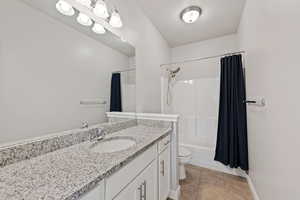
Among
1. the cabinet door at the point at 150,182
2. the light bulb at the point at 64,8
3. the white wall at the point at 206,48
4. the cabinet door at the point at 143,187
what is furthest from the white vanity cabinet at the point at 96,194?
the white wall at the point at 206,48

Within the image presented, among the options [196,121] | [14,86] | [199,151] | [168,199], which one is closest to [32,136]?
[14,86]

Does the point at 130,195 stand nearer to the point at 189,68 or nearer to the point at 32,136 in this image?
the point at 32,136

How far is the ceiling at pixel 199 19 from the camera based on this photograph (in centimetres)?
180

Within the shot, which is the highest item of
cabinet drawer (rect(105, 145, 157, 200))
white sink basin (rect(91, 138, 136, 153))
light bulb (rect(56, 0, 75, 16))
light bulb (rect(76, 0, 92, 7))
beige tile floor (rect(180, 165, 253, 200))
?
light bulb (rect(76, 0, 92, 7))

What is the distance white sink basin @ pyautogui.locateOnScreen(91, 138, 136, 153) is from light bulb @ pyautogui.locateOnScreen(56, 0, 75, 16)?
41.6 inches

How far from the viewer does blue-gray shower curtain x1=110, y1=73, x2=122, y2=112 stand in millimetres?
1427

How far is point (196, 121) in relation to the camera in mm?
2721

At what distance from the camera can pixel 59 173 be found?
604 millimetres

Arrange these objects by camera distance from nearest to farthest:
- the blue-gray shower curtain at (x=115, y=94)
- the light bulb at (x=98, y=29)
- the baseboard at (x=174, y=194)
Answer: the light bulb at (x=98, y=29)
the blue-gray shower curtain at (x=115, y=94)
the baseboard at (x=174, y=194)

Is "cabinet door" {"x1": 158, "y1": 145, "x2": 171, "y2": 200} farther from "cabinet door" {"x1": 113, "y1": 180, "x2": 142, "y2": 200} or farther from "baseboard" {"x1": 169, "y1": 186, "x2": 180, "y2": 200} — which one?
"cabinet door" {"x1": 113, "y1": 180, "x2": 142, "y2": 200}

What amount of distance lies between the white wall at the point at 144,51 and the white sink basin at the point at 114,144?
682 mm

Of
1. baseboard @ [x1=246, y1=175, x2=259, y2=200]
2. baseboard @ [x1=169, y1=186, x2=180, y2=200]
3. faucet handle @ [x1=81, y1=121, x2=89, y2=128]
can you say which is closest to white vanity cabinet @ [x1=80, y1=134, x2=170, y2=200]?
baseboard @ [x1=169, y1=186, x2=180, y2=200]

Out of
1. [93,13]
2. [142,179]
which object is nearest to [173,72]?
[93,13]

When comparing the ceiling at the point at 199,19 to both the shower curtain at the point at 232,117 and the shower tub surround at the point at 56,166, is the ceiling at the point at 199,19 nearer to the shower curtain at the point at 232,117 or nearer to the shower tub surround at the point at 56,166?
the shower curtain at the point at 232,117
